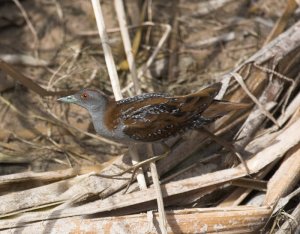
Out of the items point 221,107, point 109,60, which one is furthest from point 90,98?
point 221,107

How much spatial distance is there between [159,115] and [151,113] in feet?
0.18

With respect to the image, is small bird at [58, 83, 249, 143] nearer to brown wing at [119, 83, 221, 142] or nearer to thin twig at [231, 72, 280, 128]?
brown wing at [119, 83, 221, 142]

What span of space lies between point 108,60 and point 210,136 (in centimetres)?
95

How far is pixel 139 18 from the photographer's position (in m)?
5.50

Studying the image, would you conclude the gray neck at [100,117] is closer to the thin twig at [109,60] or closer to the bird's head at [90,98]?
the bird's head at [90,98]

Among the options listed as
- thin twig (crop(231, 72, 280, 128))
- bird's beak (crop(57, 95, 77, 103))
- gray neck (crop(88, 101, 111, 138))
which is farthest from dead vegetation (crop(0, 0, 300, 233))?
bird's beak (crop(57, 95, 77, 103))

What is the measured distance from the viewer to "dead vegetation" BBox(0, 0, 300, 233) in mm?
3789

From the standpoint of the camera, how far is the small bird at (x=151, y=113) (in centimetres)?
379

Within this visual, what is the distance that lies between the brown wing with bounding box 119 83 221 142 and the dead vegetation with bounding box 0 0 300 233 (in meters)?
0.37

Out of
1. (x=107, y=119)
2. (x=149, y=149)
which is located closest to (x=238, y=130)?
(x=149, y=149)

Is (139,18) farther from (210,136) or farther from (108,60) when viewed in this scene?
(210,136)

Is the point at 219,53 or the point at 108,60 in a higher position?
the point at 219,53

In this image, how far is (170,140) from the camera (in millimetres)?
4234

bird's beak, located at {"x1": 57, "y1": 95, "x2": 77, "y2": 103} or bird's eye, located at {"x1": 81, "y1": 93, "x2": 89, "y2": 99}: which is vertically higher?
bird's beak, located at {"x1": 57, "y1": 95, "x2": 77, "y2": 103}
